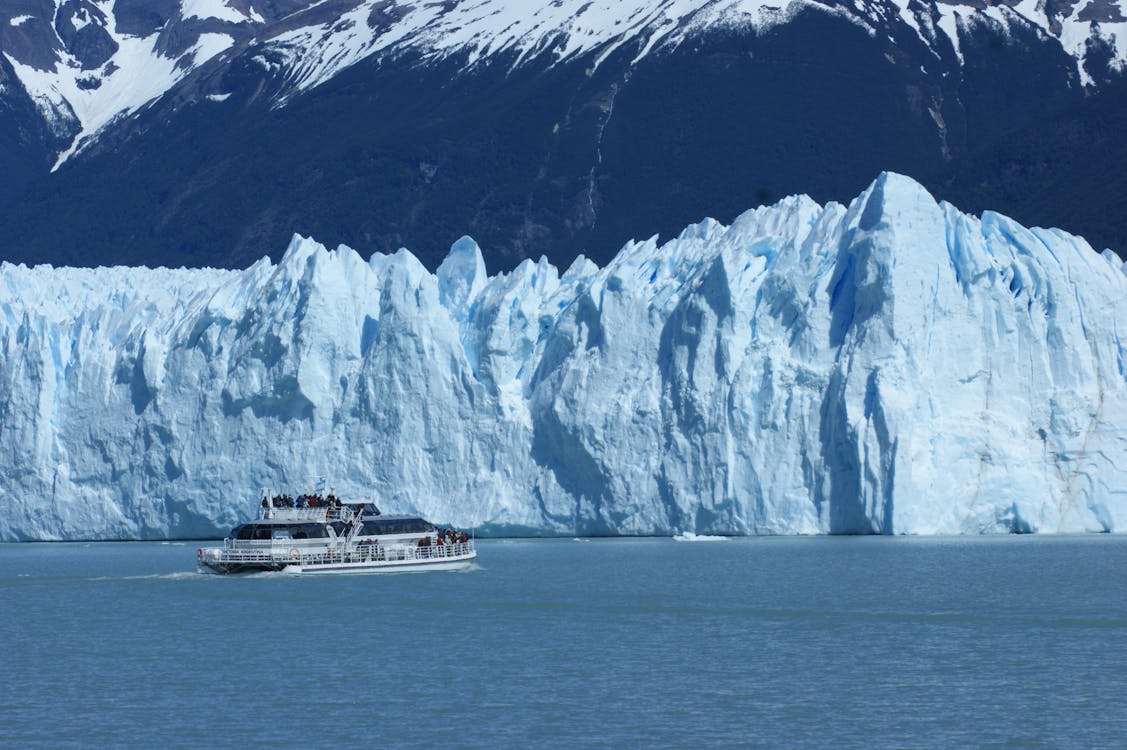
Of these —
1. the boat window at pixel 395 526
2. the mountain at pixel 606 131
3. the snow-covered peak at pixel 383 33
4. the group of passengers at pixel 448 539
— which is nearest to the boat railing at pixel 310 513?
the boat window at pixel 395 526

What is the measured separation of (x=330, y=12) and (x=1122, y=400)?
84.7m

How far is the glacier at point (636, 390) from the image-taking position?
1523 inches

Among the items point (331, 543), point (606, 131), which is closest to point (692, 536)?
point (331, 543)

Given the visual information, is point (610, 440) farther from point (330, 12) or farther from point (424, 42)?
point (330, 12)

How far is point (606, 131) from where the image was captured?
89250 mm

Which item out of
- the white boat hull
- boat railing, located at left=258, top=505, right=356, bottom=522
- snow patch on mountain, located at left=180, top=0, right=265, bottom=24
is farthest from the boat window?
snow patch on mountain, located at left=180, top=0, right=265, bottom=24

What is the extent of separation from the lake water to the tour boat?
1.80 feet

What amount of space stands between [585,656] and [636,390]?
18.8 meters

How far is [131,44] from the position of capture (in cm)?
13625

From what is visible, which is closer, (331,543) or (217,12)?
(331,543)

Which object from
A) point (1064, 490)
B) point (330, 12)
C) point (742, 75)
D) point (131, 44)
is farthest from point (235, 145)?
point (1064, 490)

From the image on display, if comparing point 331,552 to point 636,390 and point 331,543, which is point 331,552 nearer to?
point 331,543

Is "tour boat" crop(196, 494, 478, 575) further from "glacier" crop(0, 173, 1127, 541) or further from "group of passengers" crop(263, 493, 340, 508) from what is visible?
"glacier" crop(0, 173, 1127, 541)

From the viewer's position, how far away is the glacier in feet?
127
